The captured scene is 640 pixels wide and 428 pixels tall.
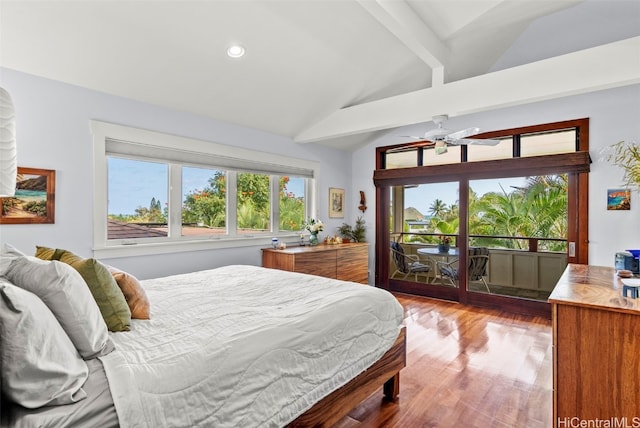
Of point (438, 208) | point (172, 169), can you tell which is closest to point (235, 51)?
point (172, 169)

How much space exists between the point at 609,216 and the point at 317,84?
12.2ft

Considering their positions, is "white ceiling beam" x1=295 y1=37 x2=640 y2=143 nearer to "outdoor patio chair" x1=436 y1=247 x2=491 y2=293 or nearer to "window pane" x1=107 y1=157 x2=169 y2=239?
"outdoor patio chair" x1=436 y1=247 x2=491 y2=293

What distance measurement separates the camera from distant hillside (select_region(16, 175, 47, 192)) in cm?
262

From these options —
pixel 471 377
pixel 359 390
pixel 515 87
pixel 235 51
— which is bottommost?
pixel 471 377

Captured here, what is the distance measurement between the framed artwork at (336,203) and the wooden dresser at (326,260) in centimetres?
70

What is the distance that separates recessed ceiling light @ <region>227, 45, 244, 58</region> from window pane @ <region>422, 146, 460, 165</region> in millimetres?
3119

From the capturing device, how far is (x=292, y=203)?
202 inches

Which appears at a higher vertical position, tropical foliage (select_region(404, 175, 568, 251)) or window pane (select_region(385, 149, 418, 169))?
window pane (select_region(385, 149, 418, 169))

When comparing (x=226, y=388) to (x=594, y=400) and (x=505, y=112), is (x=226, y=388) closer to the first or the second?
(x=594, y=400)

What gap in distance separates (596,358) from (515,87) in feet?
8.36

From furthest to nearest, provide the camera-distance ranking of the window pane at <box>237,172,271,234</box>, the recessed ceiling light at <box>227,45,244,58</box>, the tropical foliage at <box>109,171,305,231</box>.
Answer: the window pane at <box>237,172,271,234</box> < the tropical foliage at <box>109,171,305,231</box> < the recessed ceiling light at <box>227,45,244,58</box>

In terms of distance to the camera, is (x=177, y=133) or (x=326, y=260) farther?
(x=326, y=260)

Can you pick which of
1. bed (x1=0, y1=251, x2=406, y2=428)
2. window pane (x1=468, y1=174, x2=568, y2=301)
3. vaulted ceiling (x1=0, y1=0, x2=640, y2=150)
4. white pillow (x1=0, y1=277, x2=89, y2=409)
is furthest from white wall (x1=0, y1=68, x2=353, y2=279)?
window pane (x1=468, y1=174, x2=568, y2=301)

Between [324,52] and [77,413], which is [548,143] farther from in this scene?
[77,413]
